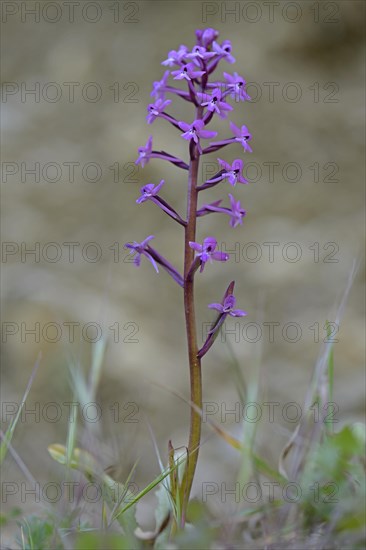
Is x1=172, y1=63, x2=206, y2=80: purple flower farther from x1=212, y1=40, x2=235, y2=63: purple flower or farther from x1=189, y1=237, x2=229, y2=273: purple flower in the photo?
x1=189, y1=237, x2=229, y2=273: purple flower

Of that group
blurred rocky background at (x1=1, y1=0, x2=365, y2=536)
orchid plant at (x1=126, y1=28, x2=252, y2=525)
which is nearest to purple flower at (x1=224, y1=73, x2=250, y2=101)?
orchid plant at (x1=126, y1=28, x2=252, y2=525)

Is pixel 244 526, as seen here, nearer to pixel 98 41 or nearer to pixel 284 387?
pixel 284 387

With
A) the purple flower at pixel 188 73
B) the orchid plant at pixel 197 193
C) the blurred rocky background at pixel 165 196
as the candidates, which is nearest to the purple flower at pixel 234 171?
the orchid plant at pixel 197 193

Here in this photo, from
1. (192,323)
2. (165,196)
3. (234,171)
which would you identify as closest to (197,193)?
(234,171)

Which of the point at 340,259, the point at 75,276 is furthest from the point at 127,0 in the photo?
the point at 340,259

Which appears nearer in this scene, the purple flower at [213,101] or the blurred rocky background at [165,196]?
the purple flower at [213,101]

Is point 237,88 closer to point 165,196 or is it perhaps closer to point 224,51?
point 224,51

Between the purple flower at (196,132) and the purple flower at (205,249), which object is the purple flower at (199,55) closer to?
the purple flower at (196,132)
